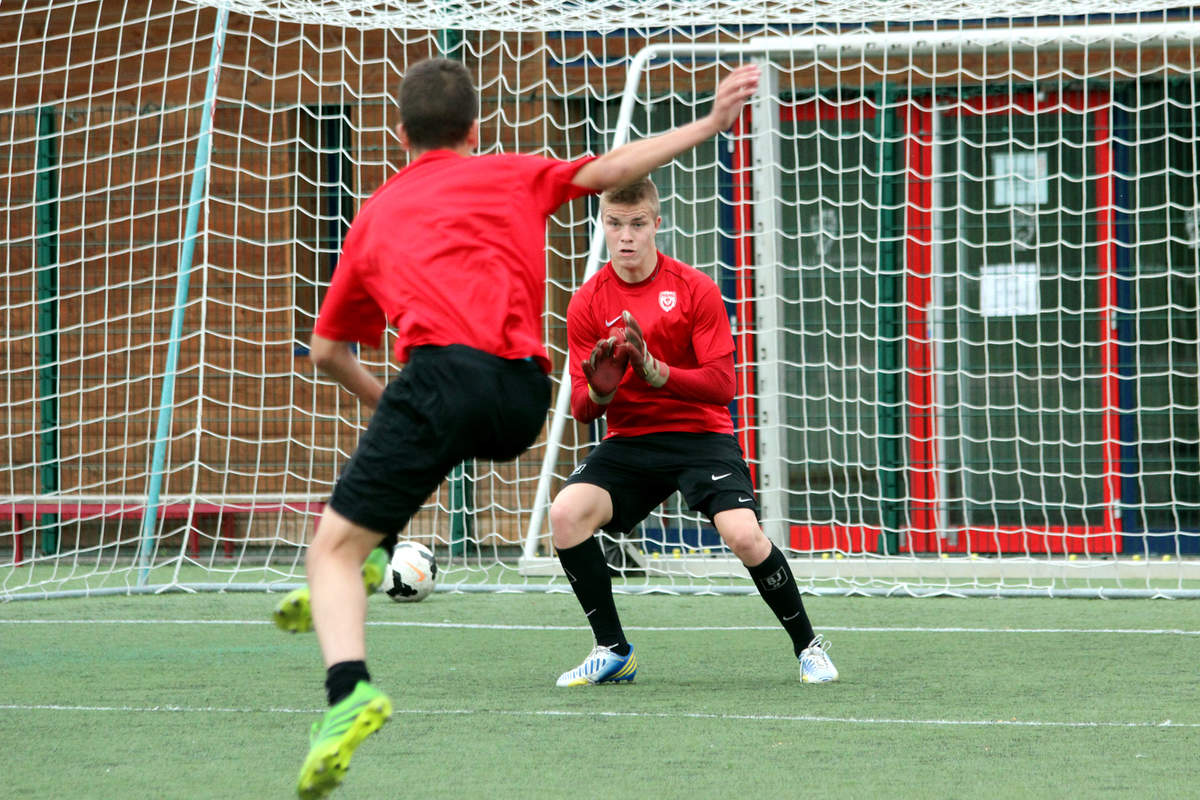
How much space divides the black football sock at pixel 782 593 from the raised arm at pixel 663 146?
6.96 feet

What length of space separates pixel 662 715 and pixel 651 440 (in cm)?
117

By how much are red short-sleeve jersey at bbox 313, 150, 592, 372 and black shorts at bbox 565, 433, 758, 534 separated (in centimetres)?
189

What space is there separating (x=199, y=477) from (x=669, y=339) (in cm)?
617

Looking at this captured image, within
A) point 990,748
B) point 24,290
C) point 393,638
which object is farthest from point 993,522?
point 24,290

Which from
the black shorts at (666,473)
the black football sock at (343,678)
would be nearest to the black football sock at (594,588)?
the black shorts at (666,473)

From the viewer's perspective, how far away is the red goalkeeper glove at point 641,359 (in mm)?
4832

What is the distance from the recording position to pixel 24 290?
37.4ft

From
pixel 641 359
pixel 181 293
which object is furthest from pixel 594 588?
pixel 181 293

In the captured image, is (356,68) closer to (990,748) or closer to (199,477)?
(199,477)

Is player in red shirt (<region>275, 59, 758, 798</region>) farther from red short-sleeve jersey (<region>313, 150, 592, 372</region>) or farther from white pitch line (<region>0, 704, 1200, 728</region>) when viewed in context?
white pitch line (<region>0, 704, 1200, 728</region>)

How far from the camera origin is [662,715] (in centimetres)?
478

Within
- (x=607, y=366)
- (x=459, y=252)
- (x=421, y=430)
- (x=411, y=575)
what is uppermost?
(x=459, y=252)

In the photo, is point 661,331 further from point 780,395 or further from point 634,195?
point 780,395

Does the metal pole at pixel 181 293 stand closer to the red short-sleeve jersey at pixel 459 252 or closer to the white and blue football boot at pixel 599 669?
the white and blue football boot at pixel 599 669
